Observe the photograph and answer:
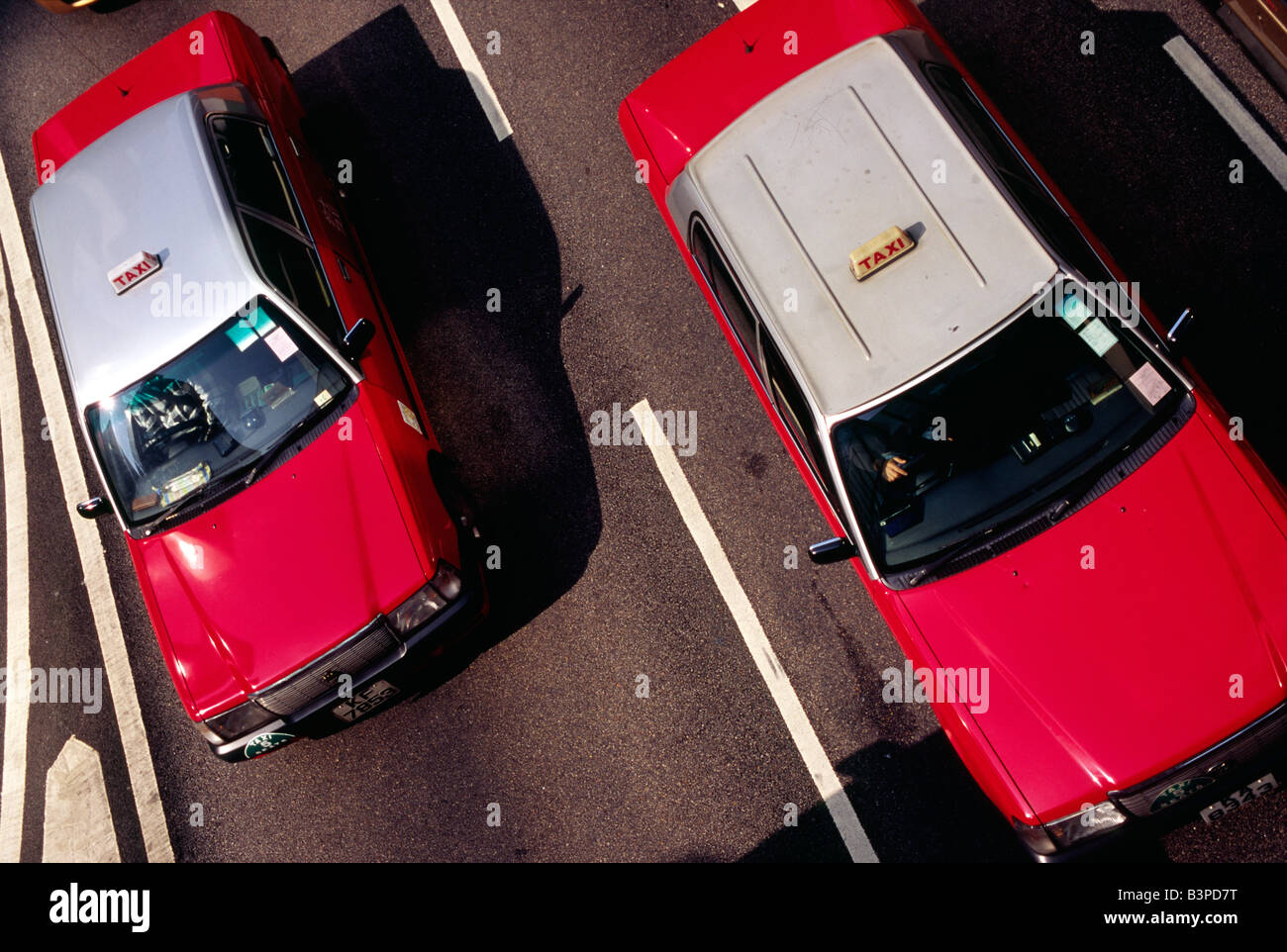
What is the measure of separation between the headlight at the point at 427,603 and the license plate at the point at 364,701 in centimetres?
41

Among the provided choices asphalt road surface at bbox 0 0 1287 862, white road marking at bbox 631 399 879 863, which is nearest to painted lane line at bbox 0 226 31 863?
asphalt road surface at bbox 0 0 1287 862

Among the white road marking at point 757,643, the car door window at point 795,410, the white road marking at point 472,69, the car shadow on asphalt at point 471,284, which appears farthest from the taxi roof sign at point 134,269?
the car door window at point 795,410

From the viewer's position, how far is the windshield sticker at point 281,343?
488 cm

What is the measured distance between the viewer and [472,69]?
6570mm

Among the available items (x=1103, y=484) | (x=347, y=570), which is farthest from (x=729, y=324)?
(x=347, y=570)

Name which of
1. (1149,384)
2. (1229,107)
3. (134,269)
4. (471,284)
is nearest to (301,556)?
(134,269)

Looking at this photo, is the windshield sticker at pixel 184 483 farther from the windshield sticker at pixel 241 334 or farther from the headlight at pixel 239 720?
the headlight at pixel 239 720

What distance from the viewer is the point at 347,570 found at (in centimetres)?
489

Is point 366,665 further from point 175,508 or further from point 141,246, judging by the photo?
point 141,246

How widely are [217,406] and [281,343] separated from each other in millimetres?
518

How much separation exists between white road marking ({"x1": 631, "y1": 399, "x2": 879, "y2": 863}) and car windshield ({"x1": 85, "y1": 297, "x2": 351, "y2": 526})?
210cm

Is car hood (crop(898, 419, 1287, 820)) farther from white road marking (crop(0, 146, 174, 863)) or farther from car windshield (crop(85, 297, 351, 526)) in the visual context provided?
white road marking (crop(0, 146, 174, 863))
